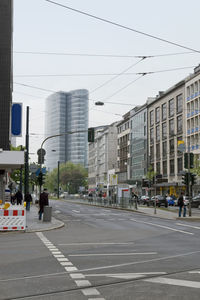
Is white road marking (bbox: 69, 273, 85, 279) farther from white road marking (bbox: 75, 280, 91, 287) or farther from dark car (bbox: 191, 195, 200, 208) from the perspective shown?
dark car (bbox: 191, 195, 200, 208)

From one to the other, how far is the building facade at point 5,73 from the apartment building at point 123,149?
7569 cm

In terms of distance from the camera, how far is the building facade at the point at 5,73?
1316 inches

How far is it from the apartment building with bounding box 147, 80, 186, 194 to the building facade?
45549 mm

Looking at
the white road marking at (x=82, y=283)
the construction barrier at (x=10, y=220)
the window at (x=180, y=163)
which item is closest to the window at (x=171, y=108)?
the window at (x=180, y=163)

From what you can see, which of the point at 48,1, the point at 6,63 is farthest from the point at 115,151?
the point at 48,1

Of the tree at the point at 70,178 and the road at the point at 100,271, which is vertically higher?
the tree at the point at 70,178

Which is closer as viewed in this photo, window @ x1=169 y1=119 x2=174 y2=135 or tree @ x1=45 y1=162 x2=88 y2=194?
window @ x1=169 y1=119 x2=174 y2=135

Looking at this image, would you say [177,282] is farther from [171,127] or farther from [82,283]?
[171,127]

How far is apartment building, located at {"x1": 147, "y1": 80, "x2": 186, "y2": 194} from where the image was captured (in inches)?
3099

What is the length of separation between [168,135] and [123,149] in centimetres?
3162

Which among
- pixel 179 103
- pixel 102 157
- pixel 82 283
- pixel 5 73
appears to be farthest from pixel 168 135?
pixel 82 283

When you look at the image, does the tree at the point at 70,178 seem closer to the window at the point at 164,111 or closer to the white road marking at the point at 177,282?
the window at the point at 164,111

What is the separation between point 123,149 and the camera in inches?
4523

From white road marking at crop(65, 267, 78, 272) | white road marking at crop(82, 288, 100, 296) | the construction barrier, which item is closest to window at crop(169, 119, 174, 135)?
the construction barrier
